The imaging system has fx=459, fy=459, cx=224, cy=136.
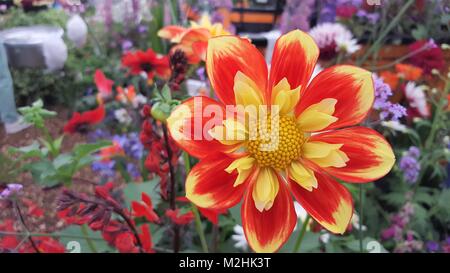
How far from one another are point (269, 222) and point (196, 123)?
6cm

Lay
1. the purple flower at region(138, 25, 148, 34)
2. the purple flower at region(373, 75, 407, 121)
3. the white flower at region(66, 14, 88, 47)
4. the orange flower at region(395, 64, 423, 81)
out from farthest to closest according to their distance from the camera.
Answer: the purple flower at region(138, 25, 148, 34) < the white flower at region(66, 14, 88, 47) < the orange flower at region(395, 64, 423, 81) < the purple flower at region(373, 75, 407, 121)

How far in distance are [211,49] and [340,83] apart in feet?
0.21

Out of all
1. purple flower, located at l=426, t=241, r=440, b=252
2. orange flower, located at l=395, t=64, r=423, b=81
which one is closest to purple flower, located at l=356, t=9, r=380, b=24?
orange flower, located at l=395, t=64, r=423, b=81

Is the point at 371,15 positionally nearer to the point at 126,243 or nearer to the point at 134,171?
the point at 134,171

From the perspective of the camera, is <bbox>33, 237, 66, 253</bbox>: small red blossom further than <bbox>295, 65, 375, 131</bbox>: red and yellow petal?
Yes

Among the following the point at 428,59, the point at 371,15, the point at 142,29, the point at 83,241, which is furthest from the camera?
the point at 142,29

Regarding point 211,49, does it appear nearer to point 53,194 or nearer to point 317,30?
point 53,194

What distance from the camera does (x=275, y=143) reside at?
23 centimetres

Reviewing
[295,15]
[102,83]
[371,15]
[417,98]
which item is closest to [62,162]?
[102,83]

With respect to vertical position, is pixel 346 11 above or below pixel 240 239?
above

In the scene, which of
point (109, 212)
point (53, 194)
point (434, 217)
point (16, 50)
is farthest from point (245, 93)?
point (434, 217)

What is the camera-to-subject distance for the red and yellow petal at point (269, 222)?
0.23 metres

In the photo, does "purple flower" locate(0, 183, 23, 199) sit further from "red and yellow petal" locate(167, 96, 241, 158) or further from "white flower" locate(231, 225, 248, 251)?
"white flower" locate(231, 225, 248, 251)

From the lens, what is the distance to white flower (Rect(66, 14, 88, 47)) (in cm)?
94
